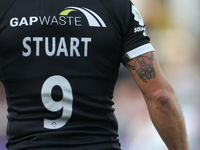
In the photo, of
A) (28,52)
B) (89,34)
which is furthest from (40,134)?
(89,34)

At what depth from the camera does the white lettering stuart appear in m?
2.09

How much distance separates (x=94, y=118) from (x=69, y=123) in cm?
13

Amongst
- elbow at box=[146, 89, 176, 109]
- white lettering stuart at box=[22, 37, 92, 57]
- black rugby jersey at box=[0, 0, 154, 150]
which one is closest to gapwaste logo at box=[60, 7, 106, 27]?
black rugby jersey at box=[0, 0, 154, 150]

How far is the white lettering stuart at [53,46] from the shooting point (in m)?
2.09

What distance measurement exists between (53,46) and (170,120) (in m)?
0.76

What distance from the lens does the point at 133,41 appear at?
7.17ft

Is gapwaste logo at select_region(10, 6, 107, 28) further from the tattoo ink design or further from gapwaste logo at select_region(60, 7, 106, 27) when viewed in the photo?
the tattoo ink design

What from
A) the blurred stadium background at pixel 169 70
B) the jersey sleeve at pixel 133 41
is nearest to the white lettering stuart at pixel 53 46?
the jersey sleeve at pixel 133 41

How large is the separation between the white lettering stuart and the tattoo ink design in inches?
12.0

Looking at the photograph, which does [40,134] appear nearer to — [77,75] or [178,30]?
[77,75]

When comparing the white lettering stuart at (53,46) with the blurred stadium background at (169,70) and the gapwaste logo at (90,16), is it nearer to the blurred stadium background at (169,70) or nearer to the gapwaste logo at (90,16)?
the gapwaste logo at (90,16)

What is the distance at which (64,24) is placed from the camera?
2.11m

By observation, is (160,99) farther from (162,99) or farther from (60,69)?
(60,69)

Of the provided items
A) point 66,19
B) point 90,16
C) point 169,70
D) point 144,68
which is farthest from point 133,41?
point 169,70
